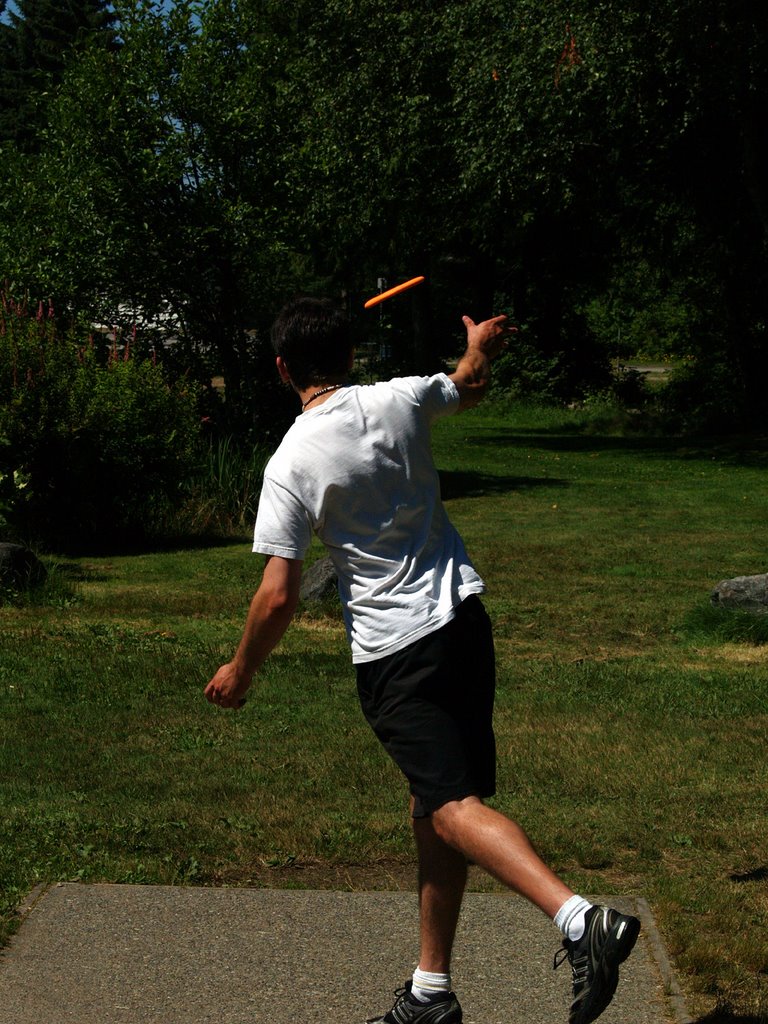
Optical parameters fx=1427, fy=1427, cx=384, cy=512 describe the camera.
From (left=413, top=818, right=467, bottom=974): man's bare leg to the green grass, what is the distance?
696mm

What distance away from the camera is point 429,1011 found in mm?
3367

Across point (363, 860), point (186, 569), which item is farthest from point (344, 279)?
point (363, 860)

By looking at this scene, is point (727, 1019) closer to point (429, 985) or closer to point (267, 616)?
point (429, 985)

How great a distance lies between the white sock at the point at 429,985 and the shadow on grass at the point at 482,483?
14.5 m

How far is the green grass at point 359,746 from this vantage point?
467 cm

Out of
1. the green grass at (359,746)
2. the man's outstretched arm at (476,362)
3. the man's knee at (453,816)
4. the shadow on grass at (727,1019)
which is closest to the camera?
the man's knee at (453,816)

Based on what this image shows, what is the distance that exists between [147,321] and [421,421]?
1367cm

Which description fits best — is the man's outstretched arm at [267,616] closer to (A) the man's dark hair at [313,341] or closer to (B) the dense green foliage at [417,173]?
(A) the man's dark hair at [313,341]

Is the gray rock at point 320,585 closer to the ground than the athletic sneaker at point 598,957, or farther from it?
closer to the ground

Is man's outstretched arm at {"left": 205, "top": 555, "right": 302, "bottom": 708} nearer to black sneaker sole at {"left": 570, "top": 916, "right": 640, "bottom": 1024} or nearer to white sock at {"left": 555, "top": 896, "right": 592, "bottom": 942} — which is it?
white sock at {"left": 555, "top": 896, "right": 592, "bottom": 942}

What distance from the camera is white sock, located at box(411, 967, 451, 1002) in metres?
3.39

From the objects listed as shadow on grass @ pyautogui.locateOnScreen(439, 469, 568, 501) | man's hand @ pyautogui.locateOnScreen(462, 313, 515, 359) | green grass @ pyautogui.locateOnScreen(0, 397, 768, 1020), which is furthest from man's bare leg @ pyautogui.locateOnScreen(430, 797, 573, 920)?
shadow on grass @ pyautogui.locateOnScreen(439, 469, 568, 501)

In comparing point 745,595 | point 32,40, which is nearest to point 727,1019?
point 745,595

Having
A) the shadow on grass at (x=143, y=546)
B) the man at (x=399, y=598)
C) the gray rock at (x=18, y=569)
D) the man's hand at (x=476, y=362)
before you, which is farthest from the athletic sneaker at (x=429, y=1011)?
the shadow on grass at (x=143, y=546)
